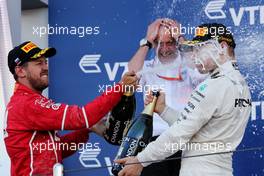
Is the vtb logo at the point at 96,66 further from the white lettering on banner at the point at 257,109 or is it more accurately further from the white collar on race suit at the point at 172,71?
the white lettering on banner at the point at 257,109

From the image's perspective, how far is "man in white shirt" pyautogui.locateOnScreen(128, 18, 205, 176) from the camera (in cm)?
420

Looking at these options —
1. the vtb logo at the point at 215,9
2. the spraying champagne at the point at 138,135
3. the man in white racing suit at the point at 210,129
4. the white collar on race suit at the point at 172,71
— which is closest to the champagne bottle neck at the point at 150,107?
the spraying champagne at the point at 138,135

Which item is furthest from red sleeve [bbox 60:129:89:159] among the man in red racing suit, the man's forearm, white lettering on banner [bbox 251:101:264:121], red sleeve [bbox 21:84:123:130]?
white lettering on banner [bbox 251:101:264:121]

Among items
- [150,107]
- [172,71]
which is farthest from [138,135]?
[172,71]

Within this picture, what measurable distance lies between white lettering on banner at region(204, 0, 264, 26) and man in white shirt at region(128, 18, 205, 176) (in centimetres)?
25

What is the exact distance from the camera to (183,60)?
4254mm

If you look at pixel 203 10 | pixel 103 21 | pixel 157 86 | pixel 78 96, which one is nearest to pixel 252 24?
pixel 203 10

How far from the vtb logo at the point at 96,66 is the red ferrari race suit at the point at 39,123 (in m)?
1.18

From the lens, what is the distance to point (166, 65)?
169 inches

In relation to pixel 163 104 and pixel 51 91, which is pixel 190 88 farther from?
pixel 51 91

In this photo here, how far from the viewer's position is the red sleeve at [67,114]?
10.1 ft

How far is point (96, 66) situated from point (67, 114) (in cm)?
134

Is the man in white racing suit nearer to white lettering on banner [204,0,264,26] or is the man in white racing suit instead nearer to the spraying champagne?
the spraying champagne

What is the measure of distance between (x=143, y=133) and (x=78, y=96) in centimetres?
96
